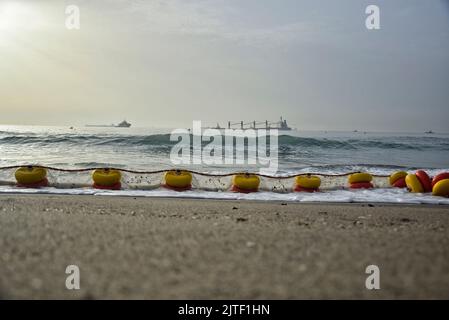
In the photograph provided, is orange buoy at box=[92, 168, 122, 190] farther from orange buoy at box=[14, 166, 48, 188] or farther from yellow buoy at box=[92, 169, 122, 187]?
orange buoy at box=[14, 166, 48, 188]

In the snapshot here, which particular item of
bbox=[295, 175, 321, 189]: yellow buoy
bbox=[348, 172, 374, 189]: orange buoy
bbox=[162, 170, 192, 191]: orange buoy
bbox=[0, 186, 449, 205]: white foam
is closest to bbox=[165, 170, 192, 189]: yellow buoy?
bbox=[162, 170, 192, 191]: orange buoy

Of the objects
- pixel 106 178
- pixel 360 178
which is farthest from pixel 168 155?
pixel 360 178

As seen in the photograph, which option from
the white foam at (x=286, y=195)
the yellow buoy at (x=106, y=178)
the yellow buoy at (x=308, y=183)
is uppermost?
the yellow buoy at (x=106, y=178)

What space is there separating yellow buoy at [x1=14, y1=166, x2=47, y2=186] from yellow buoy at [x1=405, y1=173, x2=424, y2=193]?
8643mm

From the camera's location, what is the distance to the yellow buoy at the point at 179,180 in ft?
24.8

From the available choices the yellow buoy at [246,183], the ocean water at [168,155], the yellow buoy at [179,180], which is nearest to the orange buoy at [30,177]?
the ocean water at [168,155]

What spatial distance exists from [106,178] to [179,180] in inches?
67.0

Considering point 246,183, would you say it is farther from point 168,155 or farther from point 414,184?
point 168,155

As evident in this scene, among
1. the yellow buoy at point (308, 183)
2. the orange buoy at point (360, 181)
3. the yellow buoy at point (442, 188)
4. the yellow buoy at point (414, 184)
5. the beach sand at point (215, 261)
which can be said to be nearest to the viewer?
the beach sand at point (215, 261)

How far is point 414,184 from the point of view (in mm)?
7535

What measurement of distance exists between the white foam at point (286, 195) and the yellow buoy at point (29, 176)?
0.24 m

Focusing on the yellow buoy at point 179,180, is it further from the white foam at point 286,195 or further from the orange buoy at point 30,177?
the orange buoy at point 30,177

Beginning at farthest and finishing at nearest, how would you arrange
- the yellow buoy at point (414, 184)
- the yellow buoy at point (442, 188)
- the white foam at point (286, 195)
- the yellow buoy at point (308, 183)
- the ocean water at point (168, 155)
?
the ocean water at point (168, 155)
the yellow buoy at point (308, 183)
the yellow buoy at point (414, 184)
the yellow buoy at point (442, 188)
the white foam at point (286, 195)
